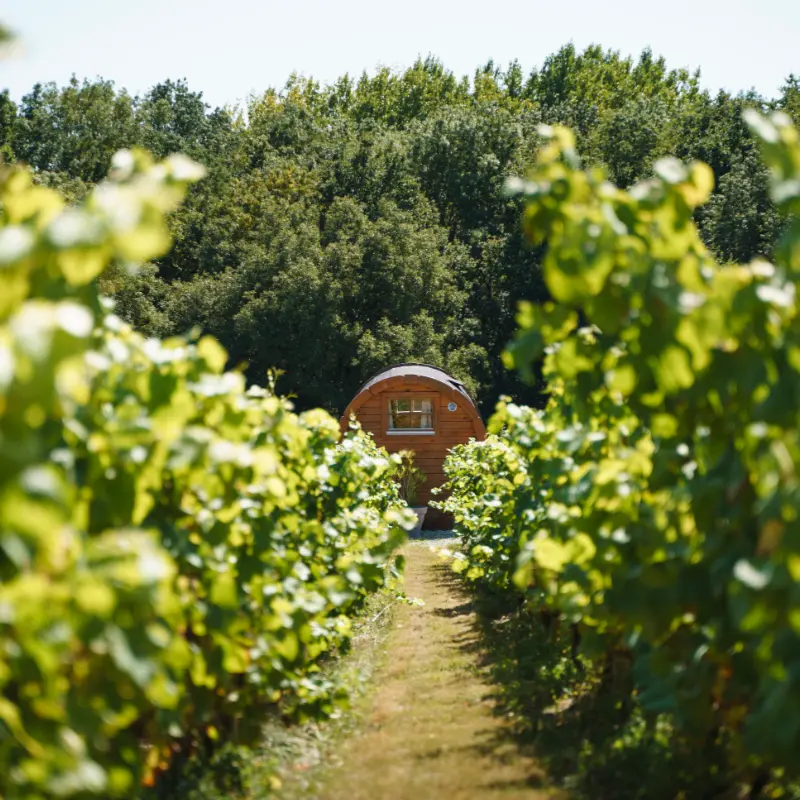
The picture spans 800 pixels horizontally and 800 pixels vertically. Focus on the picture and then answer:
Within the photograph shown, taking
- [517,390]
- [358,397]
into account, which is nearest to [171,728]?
A: [358,397]

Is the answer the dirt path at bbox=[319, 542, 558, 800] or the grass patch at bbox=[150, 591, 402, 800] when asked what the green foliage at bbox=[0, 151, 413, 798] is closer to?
the grass patch at bbox=[150, 591, 402, 800]

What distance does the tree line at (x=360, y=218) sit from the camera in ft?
110

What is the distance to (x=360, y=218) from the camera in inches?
1383

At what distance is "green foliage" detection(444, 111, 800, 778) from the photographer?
8.67ft

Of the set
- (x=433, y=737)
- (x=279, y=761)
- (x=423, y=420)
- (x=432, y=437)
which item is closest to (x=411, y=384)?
(x=423, y=420)

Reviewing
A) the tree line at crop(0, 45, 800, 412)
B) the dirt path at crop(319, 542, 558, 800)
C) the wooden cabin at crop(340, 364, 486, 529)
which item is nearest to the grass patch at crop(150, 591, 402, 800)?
the dirt path at crop(319, 542, 558, 800)

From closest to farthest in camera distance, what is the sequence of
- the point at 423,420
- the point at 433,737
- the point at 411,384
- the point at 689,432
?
the point at 689,432 < the point at 433,737 < the point at 411,384 < the point at 423,420

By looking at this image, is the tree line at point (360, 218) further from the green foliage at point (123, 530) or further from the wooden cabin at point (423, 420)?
the green foliage at point (123, 530)

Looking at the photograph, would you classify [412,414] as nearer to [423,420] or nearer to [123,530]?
[423,420]

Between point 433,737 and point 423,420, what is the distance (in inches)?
613

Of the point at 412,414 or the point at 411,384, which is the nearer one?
the point at 411,384

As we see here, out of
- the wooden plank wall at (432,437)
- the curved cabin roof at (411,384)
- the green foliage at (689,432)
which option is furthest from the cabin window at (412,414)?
the green foliage at (689,432)

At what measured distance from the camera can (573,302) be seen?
132 inches

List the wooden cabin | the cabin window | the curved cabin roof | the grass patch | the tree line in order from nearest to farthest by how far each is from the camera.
→ the grass patch
the curved cabin roof
the wooden cabin
the cabin window
the tree line
